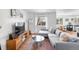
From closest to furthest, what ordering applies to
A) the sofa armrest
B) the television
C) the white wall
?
the sofa armrest
the white wall
the television

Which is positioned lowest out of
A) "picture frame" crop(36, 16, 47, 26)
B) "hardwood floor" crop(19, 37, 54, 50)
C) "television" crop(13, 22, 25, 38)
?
"hardwood floor" crop(19, 37, 54, 50)

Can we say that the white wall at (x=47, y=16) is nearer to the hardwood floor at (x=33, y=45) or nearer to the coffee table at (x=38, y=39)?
the coffee table at (x=38, y=39)

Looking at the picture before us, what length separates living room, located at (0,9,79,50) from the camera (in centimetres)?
188

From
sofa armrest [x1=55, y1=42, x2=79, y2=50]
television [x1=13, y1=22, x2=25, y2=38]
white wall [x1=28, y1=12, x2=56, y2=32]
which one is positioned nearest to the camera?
sofa armrest [x1=55, y1=42, x2=79, y2=50]

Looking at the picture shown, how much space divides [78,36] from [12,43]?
1352mm

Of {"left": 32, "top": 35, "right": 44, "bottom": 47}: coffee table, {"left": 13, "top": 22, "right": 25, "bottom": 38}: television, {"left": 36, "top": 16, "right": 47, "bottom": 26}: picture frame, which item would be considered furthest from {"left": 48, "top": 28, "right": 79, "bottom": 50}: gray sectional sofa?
{"left": 13, "top": 22, "right": 25, "bottom": 38}: television

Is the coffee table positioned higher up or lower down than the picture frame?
lower down

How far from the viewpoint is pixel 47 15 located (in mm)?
2018

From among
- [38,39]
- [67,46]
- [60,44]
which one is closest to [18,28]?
[38,39]

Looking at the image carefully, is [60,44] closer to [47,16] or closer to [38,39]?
[38,39]

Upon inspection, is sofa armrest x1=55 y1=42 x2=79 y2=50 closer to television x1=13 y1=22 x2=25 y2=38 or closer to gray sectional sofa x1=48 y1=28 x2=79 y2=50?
gray sectional sofa x1=48 y1=28 x2=79 y2=50
